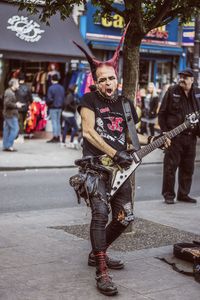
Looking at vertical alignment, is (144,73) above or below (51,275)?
above

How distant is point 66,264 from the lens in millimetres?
6184

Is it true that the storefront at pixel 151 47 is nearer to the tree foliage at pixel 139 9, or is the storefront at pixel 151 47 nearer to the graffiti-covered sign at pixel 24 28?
the graffiti-covered sign at pixel 24 28

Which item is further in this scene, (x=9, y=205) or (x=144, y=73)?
(x=144, y=73)

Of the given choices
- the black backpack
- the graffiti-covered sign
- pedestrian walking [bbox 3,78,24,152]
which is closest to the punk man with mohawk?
the black backpack

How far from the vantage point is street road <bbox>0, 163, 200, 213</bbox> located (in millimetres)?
10133

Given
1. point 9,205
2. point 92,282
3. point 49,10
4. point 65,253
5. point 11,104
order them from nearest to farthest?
point 92,282
point 65,253
point 49,10
point 9,205
point 11,104

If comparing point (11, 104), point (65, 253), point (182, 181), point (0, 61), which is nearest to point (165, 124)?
point (182, 181)

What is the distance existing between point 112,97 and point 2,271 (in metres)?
1.86

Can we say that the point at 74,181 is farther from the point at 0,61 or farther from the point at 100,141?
the point at 0,61

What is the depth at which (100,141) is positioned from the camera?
5738 mm

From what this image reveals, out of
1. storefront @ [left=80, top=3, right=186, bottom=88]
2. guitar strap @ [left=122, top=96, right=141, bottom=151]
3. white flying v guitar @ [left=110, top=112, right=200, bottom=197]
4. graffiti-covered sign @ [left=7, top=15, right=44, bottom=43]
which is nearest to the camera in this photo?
white flying v guitar @ [left=110, top=112, right=200, bottom=197]

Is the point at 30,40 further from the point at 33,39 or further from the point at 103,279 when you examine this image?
the point at 103,279

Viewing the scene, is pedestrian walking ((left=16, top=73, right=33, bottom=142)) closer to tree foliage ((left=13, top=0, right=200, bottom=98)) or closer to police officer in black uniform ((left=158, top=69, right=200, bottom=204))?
police officer in black uniform ((left=158, top=69, right=200, bottom=204))

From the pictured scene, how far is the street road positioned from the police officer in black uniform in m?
0.90
